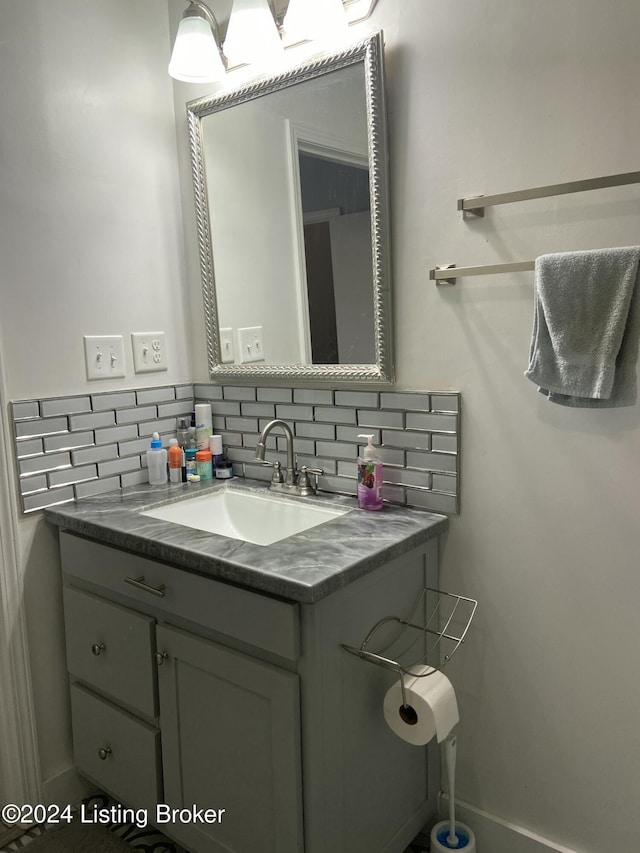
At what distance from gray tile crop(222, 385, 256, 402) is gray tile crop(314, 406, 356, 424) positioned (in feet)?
0.82

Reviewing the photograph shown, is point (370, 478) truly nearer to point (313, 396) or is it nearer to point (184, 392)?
point (313, 396)

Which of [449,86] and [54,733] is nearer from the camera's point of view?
[449,86]

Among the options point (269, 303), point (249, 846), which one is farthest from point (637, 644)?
point (269, 303)

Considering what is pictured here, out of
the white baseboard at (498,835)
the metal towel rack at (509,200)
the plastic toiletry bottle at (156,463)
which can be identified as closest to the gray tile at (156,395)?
the plastic toiletry bottle at (156,463)

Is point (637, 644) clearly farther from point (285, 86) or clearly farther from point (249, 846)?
point (285, 86)

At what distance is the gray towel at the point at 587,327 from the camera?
1148mm

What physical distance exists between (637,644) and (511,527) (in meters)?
0.33

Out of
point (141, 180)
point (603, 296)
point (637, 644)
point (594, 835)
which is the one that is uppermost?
point (141, 180)

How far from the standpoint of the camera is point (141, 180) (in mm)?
1859

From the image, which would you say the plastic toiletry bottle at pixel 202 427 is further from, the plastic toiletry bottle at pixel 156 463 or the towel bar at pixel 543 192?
the towel bar at pixel 543 192

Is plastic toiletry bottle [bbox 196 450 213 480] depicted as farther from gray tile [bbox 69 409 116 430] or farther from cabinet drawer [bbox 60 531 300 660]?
cabinet drawer [bbox 60 531 300 660]

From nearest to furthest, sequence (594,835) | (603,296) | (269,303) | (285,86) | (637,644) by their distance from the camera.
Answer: (603,296), (637,644), (594,835), (285,86), (269,303)

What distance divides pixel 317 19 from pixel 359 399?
0.89 m

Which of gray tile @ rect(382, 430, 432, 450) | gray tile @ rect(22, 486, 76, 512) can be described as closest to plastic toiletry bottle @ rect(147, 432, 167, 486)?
gray tile @ rect(22, 486, 76, 512)
